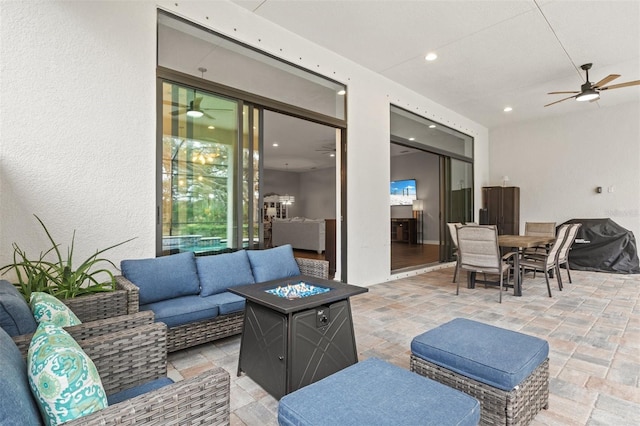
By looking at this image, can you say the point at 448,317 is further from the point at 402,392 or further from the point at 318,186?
the point at 318,186

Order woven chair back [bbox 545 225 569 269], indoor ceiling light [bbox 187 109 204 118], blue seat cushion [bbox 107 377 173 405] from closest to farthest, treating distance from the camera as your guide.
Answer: blue seat cushion [bbox 107 377 173 405], indoor ceiling light [bbox 187 109 204 118], woven chair back [bbox 545 225 569 269]

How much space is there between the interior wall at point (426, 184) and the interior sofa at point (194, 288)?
887 centimetres

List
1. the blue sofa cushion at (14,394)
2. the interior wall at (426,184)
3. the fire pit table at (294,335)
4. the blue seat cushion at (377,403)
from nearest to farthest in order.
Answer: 1. the blue sofa cushion at (14,394)
2. the blue seat cushion at (377,403)
3. the fire pit table at (294,335)
4. the interior wall at (426,184)

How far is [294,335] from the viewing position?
1845 millimetres

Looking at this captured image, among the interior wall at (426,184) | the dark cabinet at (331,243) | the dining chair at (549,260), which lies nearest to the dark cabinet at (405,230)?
the interior wall at (426,184)

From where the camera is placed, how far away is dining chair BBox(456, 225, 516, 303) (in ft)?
13.5

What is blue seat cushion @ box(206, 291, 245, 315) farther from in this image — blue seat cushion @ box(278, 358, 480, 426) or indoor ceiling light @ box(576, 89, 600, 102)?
indoor ceiling light @ box(576, 89, 600, 102)

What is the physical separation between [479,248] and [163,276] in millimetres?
3740

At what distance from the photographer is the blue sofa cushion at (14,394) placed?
27.8 inches

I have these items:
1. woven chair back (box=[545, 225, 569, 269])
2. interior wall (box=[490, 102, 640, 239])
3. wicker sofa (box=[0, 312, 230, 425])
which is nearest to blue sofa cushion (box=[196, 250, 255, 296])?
wicker sofa (box=[0, 312, 230, 425])

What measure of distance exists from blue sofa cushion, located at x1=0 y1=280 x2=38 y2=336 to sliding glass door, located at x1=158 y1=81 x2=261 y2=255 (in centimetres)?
159

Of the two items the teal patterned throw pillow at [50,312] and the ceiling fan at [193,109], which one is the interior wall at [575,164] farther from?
the teal patterned throw pillow at [50,312]

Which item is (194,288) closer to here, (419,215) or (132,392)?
(132,392)

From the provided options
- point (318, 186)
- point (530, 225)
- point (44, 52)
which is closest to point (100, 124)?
point (44, 52)
